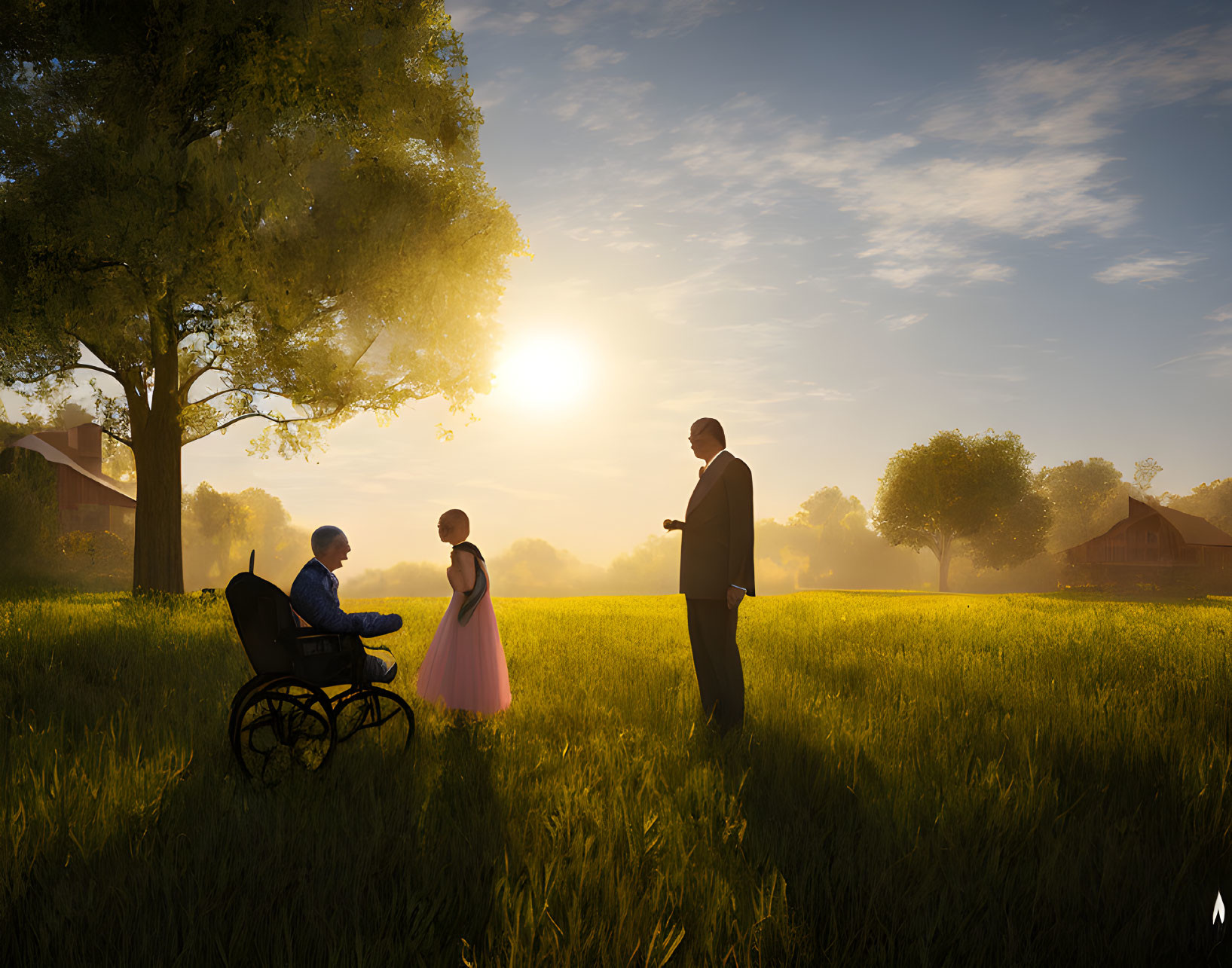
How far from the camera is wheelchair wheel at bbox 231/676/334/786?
446 centimetres

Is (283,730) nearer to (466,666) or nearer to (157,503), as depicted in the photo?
(466,666)

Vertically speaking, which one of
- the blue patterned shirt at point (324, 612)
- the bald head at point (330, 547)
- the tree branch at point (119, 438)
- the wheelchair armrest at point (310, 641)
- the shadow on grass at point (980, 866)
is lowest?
the shadow on grass at point (980, 866)

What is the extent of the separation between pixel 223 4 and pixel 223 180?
3148 millimetres

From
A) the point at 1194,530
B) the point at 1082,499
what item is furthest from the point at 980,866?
the point at 1082,499

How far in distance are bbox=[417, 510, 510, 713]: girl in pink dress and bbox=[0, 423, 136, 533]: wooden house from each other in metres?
37.1

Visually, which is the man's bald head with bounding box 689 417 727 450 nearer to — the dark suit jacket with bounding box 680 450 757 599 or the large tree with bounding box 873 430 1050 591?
the dark suit jacket with bounding box 680 450 757 599

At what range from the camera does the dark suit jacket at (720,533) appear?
593 centimetres

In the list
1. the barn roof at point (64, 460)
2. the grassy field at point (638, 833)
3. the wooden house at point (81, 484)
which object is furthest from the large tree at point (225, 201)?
the barn roof at point (64, 460)

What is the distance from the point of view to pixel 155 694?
6914 millimetres

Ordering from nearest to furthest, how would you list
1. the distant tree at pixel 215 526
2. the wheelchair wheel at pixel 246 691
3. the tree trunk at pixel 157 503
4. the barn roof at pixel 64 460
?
1. the wheelchair wheel at pixel 246 691
2. the tree trunk at pixel 157 503
3. the barn roof at pixel 64 460
4. the distant tree at pixel 215 526

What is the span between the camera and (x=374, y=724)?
16.6ft

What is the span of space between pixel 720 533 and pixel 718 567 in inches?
11.6

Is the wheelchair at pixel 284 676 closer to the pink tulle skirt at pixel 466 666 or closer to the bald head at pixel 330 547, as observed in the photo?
the bald head at pixel 330 547

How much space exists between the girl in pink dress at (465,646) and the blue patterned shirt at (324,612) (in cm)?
116
